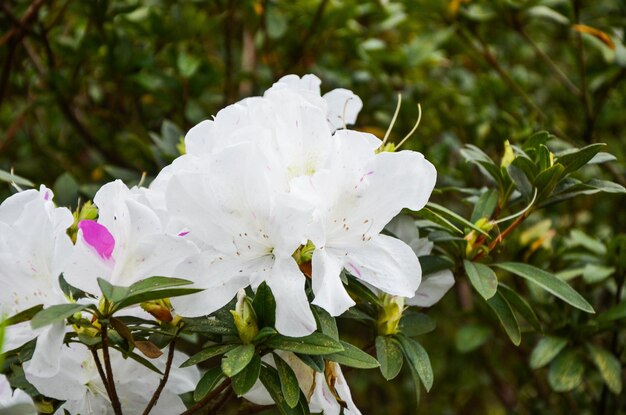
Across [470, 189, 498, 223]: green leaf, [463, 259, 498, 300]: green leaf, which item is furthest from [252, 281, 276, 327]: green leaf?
[470, 189, 498, 223]: green leaf

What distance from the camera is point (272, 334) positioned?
3.31 feet

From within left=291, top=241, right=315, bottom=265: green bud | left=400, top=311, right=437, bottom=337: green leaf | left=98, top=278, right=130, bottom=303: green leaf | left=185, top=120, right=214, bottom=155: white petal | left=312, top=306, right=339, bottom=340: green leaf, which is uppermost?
left=185, top=120, right=214, bottom=155: white petal

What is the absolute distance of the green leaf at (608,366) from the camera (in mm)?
1618

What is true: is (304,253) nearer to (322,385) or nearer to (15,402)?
(322,385)

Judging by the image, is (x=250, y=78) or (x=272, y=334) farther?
(x=250, y=78)

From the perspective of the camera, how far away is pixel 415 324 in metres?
1.27

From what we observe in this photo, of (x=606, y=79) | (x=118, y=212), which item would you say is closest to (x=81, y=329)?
(x=118, y=212)

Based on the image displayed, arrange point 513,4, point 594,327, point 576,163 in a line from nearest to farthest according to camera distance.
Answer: point 576,163
point 594,327
point 513,4

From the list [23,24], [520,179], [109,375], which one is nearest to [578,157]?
[520,179]

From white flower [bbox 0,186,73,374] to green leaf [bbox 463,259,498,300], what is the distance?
1.89 feet

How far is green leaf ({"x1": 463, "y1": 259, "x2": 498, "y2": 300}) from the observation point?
3.71 ft

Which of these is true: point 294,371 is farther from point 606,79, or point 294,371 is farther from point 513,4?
point 606,79

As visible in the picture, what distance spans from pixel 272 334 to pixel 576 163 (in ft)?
1.83

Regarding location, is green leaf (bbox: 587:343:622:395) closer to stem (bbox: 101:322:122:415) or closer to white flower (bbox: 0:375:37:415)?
stem (bbox: 101:322:122:415)
